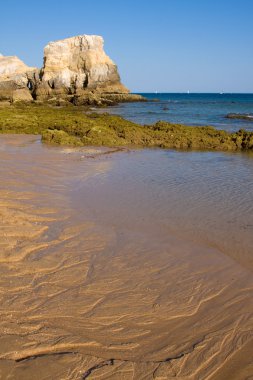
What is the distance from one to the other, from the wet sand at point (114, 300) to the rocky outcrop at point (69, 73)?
56339 millimetres

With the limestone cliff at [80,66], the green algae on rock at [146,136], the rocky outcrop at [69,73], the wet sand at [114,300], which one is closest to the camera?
the wet sand at [114,300]

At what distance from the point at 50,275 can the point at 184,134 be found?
12.1 metres

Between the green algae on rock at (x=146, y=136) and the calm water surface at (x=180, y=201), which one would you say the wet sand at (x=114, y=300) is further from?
the green algae on rock at (x=146, y=136)

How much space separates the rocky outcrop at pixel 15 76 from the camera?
6162 cm

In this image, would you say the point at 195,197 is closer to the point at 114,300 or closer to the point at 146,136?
the point at 114,300

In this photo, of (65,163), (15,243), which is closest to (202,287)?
(15,243)

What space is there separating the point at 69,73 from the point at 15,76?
381 inches

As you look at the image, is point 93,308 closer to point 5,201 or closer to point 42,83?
point 5,201

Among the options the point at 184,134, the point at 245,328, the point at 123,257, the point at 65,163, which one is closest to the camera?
the point at 245,328

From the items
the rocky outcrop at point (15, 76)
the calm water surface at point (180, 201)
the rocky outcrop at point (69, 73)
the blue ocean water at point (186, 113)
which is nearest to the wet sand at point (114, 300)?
the calm water surface at point (180, 201)

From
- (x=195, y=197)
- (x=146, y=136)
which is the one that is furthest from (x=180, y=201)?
(x=146, y=136)

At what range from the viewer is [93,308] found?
3.22m

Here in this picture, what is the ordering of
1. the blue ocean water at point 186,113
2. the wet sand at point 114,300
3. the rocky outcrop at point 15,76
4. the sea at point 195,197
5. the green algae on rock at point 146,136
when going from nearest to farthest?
1. the wet sand at point 114,300
2. the sea at point 195,197
3. the green algae on rock at point 146,136
4. the blue ocean water at point 186,113
5. the rocky outcrop at point 15,76

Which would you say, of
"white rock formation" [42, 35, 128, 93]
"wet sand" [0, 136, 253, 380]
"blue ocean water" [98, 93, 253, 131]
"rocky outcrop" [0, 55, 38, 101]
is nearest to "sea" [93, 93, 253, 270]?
"wet sand" [0, 136, 253, 380]
